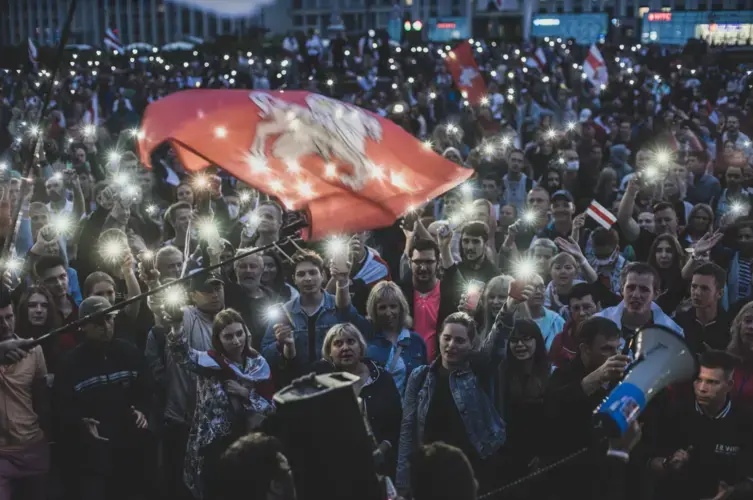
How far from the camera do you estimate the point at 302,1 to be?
104 metres

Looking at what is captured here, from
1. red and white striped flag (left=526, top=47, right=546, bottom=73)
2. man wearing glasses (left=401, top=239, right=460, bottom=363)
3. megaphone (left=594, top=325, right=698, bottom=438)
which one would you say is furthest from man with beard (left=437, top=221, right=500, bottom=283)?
red and white striped flag (left=526, top=47, right=546, bottom=73)

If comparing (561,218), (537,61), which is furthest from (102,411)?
(537,61)

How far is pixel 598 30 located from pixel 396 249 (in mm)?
54209

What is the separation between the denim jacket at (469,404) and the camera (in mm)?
5039

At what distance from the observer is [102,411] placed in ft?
17.7

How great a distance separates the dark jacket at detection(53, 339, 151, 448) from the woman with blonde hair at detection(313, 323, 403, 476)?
1141mm

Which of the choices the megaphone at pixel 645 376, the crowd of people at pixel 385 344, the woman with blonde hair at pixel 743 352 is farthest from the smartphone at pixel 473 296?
the megaphone at pixel 645 376

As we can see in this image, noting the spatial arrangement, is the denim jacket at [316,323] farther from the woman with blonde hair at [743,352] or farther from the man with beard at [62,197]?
the man with beard at [62,197]

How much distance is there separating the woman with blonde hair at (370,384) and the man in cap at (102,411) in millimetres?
1153

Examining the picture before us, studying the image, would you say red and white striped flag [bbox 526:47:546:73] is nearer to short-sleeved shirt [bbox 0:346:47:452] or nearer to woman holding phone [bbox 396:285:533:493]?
woman holding phone [bbox 396:285:533:493]

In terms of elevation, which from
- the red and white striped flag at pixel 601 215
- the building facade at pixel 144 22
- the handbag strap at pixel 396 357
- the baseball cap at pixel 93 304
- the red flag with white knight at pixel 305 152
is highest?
the red flag with white knight at pixel 305 152

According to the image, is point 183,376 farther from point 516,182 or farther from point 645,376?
point 516,182

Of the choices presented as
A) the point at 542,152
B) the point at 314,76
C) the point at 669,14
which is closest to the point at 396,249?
the point at 542,152

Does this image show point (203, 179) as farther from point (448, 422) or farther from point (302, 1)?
point (302, 1)
